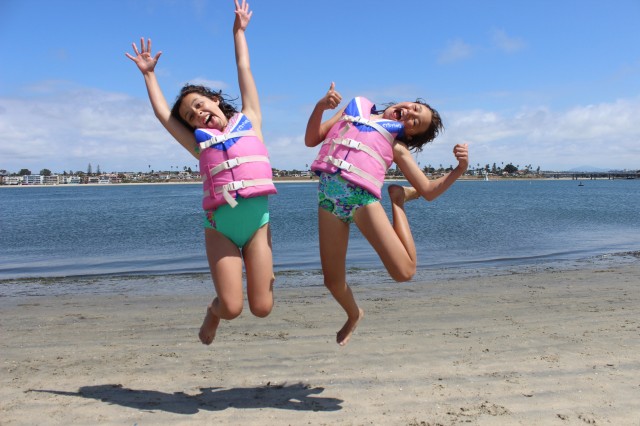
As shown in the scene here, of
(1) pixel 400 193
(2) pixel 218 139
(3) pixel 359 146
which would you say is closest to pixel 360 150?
(3) pixel 359 146

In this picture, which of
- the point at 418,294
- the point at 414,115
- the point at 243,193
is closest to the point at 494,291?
the point at 418,294

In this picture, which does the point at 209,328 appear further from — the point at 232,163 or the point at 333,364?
the point at 333,364

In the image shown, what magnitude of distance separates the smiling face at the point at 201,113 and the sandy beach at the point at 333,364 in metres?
2.36

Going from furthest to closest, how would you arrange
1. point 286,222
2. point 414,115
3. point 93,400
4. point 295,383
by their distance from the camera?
point 286,222, point 295,383, point 93,400, point 414,115

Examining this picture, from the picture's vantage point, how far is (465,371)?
5.55 metres

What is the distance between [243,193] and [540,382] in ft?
10.6

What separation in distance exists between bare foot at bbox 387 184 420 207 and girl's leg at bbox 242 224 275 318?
1.12 m

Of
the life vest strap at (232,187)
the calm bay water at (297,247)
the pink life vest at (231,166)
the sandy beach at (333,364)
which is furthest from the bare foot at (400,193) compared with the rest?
the calm bay water at (297,247)

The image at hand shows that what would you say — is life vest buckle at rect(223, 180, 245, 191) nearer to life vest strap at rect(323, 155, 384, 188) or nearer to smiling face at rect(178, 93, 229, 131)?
smiling face at rect(178, 93, 229, 131)

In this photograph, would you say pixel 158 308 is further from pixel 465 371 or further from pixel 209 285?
pixel 465 371

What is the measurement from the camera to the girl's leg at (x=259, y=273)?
439 centimetres

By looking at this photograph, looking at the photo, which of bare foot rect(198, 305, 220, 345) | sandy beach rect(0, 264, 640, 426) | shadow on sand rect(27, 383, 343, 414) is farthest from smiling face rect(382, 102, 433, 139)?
shadow on sand rect(27, 383, 343, 414)

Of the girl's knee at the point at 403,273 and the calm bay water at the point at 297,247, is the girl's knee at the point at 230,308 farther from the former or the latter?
the calm bay water at the point at 297,247

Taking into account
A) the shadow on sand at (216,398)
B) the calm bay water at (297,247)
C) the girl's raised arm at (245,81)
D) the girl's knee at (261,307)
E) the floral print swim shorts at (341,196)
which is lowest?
the calm bay water at (297,247)
